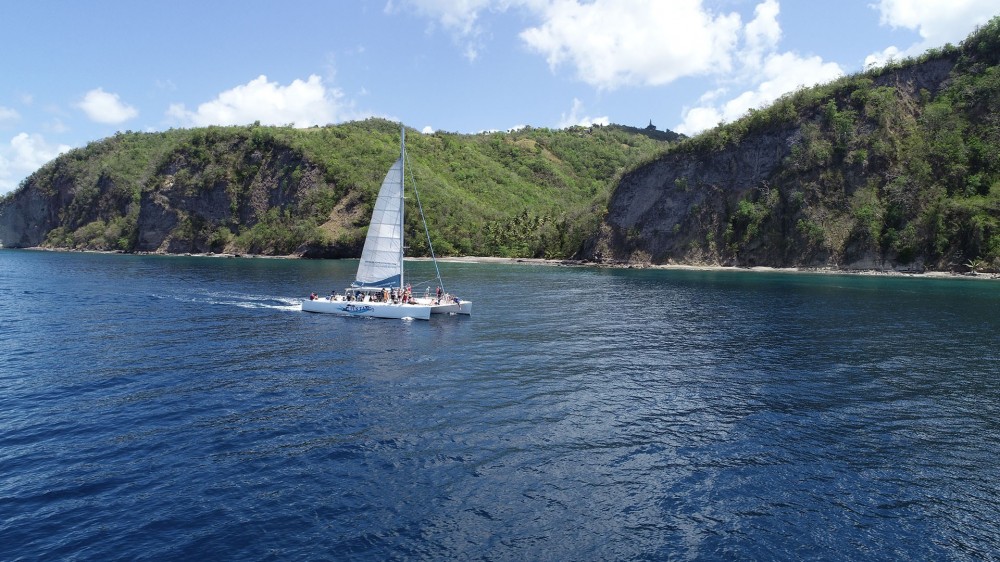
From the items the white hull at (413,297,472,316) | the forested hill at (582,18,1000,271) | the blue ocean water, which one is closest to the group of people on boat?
the white hull at (413,297,472,316)

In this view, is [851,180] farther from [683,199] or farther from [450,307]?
[450,307]

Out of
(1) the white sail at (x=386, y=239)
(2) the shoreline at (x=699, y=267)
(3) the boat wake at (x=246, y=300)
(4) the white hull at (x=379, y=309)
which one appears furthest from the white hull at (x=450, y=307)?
(2) the shoreline at (x=699, y=267)

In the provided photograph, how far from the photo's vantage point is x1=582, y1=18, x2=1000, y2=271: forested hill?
109m

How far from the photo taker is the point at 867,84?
125 m

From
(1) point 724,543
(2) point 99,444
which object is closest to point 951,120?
(1) point 724,543

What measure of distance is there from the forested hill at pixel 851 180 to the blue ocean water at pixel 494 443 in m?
77.5

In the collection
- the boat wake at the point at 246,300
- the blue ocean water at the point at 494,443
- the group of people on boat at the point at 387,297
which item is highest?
the group of people on boat at the point at 387,297

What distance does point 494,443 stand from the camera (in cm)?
2205

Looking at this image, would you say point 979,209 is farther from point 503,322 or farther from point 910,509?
point 910,509

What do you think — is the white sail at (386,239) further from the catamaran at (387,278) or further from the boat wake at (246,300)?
the boat wake at (246,300)

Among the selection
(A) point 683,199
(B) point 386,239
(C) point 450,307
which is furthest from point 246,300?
(A) point 683,199

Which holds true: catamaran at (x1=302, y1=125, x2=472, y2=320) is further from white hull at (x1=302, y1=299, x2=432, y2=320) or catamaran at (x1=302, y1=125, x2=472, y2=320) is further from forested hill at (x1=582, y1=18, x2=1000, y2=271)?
forested hill at (x1=582, y1=18, x2=1000, y2=271)

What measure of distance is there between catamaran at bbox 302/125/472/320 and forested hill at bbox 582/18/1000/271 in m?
99.0

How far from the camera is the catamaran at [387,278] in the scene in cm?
5022
